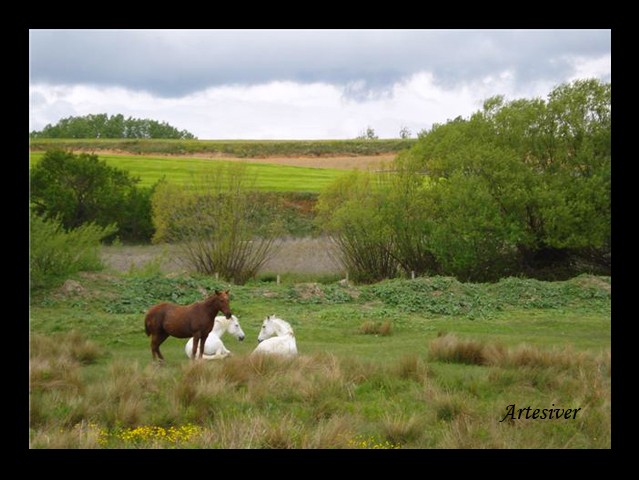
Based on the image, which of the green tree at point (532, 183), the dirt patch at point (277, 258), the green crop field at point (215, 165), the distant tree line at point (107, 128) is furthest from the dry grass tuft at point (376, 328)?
the distant tree line at point (107, 128)

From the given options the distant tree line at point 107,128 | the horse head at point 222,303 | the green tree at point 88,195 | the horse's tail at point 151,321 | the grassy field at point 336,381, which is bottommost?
the grassy field at point 336,381

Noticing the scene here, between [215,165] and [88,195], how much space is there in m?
4.61

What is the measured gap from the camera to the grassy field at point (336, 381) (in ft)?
25.8

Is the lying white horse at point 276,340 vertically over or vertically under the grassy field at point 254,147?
under

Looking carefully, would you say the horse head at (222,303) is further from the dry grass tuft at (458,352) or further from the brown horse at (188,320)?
the dry grass tuft at (458,352)

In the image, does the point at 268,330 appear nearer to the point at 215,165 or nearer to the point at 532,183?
the point at 532,183

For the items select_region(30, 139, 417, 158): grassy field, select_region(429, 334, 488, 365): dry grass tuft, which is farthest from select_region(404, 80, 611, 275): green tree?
select_region(30, 139, 417, 158): grassy field

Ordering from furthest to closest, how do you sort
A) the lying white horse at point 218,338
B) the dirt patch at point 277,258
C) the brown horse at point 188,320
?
the dirt patch at point 277,258, the lying white horse at point 218,338, the brown horse at point 188,320

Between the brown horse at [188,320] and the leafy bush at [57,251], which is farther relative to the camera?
the leafy bush at [57,251]

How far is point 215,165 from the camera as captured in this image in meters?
25.7

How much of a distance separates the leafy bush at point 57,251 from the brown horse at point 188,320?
6258 mm

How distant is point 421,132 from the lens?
26.8 meters
